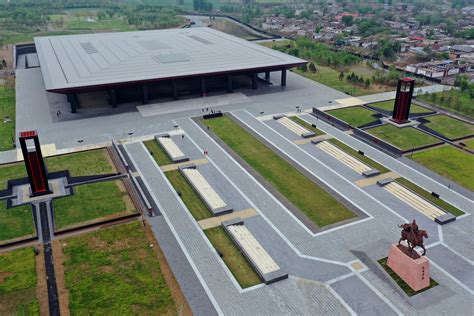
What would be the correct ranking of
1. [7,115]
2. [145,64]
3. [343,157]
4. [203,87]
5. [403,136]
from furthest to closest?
[203,87] → [145,64] → [7,115] → [403,136] → [343,157]

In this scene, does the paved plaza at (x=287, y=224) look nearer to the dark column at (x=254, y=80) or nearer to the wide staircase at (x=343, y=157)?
the wide staircase at (x=343, y=157)

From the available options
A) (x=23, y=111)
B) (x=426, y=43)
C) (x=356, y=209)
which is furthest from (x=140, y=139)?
(x=426, y=43)

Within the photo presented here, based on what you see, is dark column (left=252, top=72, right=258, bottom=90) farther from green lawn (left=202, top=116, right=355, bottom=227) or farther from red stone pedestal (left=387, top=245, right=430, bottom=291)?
red stone pedestal (left=387, top=245, right=430, bottom=291)

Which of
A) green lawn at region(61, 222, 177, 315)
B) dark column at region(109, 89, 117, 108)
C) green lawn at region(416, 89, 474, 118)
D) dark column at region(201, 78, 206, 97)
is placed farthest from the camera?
dark column at region(201, 78, 206, 97)

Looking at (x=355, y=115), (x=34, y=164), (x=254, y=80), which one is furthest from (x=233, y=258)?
(x=254, y=80)

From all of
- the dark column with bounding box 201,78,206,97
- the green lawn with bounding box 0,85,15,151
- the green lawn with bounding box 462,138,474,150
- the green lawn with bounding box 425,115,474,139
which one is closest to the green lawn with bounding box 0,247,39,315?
the green lawn with bounding box 0,85,15,151

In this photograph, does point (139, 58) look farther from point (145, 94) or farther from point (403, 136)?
point (403, 136)
